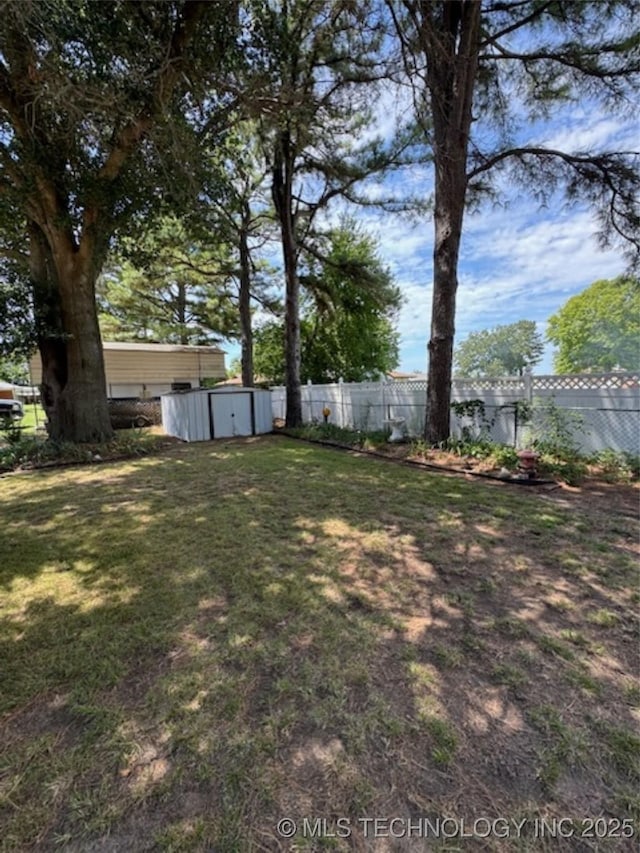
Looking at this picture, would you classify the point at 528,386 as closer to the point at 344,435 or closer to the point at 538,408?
the point at 538,408

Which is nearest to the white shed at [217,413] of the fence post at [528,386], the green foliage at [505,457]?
the green foliage at [505,457]

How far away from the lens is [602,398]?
215 inches

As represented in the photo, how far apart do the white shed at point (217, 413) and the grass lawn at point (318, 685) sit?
667 cm

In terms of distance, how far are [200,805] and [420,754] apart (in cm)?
75

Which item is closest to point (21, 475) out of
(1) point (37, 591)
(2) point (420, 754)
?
(1) point (37, 591)

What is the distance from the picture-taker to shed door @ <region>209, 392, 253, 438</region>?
1037cm

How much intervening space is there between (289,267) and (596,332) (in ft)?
106

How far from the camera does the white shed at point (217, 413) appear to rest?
1005cm

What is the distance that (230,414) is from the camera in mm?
10633

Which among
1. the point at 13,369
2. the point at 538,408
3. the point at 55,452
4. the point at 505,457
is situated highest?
the point at 13,369

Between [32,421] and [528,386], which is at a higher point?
[528,386]

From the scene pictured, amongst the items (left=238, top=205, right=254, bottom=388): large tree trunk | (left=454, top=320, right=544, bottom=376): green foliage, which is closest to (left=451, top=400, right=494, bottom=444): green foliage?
(left=238, top=205, right=254, bottom=388): large tree trunk

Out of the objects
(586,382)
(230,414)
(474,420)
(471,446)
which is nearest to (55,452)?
(230,414)

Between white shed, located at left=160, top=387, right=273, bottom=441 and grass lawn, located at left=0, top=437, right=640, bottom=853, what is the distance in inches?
263
